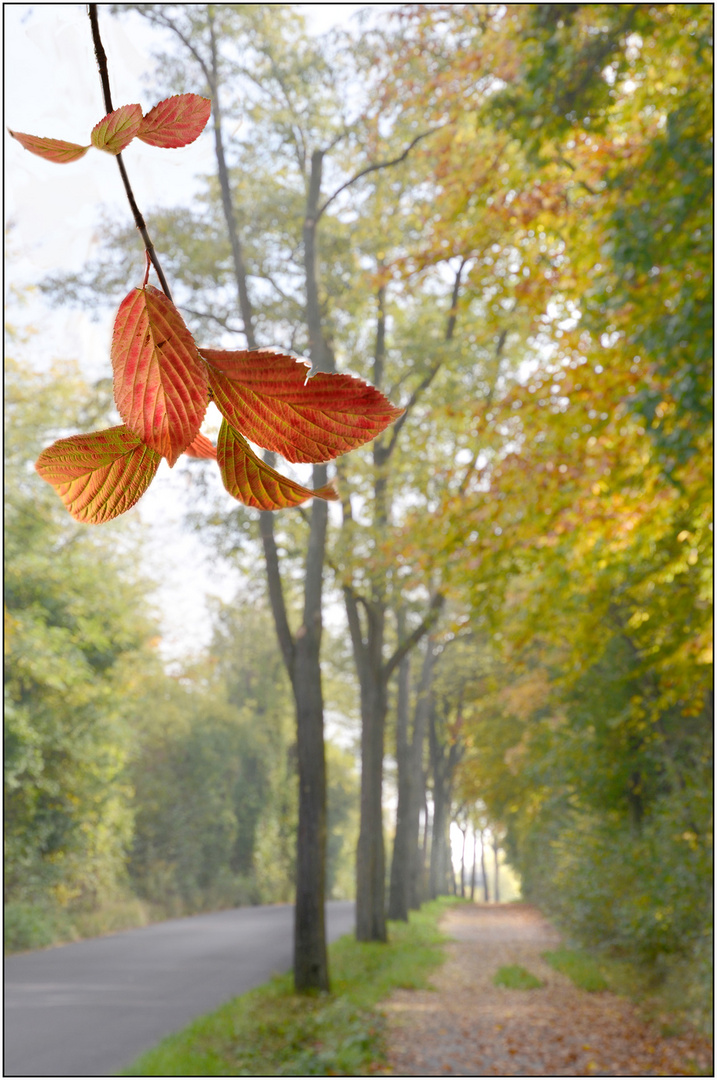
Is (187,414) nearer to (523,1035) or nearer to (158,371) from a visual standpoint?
(158,371)

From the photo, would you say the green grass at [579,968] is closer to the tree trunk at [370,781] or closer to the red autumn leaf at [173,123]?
the tree trunk at [370,781]

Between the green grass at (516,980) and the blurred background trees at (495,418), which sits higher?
the blurred background trees at (495,418)

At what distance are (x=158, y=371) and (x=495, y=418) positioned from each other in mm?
7258

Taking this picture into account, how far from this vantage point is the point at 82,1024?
7.55 meters

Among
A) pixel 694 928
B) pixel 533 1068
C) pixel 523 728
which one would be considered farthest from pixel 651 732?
pixel 523 728

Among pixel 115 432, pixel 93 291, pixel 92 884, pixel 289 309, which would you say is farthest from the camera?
pixel 92 884

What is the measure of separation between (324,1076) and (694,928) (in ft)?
14.7

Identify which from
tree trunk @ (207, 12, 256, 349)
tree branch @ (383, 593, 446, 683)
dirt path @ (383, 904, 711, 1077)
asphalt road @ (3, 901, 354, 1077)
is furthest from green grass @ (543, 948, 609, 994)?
tree trunk @ (207, 12, 256, 349)

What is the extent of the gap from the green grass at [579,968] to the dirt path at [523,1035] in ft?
0.42

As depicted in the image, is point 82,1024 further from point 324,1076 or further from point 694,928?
point 694,928

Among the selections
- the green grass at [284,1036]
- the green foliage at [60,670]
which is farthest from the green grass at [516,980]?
the green foliage at [60,670]

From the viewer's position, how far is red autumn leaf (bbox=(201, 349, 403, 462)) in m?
0.32

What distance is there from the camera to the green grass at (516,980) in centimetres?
1142

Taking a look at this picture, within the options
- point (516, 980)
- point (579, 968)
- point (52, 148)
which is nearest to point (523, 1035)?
point (516, 980)
